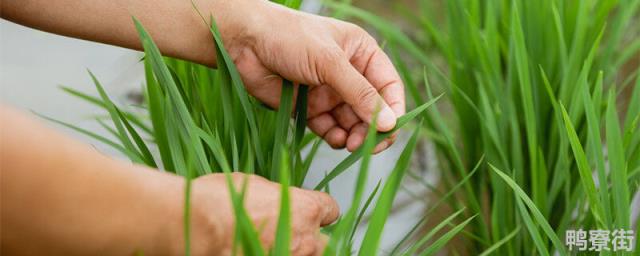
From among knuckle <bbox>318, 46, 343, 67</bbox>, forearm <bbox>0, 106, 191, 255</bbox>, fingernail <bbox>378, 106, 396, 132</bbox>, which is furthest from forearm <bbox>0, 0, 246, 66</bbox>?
forearm <bbox>0, 106, 191, 255</bbox>

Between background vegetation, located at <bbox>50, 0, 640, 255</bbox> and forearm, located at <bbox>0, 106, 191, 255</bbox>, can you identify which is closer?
forearm, located at <bbox>0, 106, 191, 255</bbox>

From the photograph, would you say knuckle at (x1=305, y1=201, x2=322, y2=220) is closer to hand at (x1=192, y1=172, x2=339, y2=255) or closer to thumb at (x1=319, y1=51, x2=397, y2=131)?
hand at (x1=192, y1=172, x2=339, y2=255)

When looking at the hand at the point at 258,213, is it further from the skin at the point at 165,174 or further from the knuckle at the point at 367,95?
the knuckle at the point at 367,95

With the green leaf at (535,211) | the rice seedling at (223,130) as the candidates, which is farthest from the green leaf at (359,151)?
the green leaf at (535,211)

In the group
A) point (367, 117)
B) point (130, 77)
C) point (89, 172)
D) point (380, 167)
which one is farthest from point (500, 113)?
point (130, 77)

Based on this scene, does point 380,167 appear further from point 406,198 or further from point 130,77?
point 130,77

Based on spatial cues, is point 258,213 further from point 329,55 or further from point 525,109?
point 525,109

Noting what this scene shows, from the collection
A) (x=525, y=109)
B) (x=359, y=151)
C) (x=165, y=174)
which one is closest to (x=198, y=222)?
(x=165, y=174)
